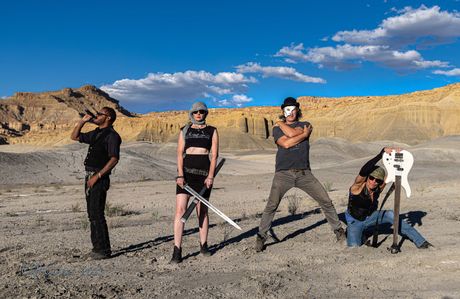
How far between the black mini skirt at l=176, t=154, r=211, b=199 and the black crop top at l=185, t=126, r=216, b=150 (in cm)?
15

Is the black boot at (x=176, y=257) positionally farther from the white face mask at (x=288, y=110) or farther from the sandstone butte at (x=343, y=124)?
the sandstone butte at (x=343, y=124)

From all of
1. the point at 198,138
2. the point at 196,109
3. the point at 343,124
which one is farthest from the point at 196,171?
the point at 343,124

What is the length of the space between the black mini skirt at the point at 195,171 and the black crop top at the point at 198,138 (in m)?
0.15

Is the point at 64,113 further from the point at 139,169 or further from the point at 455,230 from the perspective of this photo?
the point at 455,230

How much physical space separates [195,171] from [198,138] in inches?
17.4

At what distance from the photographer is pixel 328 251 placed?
255 inches

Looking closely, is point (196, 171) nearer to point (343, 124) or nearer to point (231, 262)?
point (231, 262)

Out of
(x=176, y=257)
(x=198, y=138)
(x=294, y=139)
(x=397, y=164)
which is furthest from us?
(x=294, y=139)

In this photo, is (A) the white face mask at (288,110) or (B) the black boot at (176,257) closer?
(B) the black boot at (176,257)


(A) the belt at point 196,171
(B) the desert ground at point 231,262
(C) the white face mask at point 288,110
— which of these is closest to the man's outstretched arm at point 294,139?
(C) the white face mask at point 288,110

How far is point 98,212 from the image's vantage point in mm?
6242

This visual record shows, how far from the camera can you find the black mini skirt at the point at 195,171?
6094 mm

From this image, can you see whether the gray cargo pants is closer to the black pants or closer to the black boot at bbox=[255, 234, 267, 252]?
the black boot at bbox=[255, 234, 267, 252]

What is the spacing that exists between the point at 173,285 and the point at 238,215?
625 centimetres
